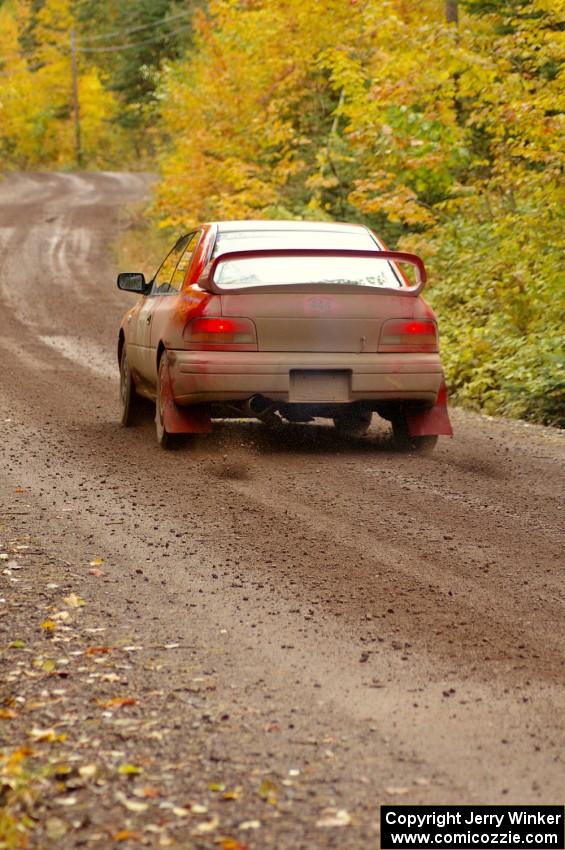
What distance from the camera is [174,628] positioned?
17.6 ft

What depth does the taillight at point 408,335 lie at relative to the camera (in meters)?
9.48

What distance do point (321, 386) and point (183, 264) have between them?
1.78 m

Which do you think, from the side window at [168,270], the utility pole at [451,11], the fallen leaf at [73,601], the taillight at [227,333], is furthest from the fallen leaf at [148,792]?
the utility pole at [451,11]

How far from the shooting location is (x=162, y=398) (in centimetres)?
974

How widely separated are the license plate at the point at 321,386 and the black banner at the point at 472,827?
5.91 metres

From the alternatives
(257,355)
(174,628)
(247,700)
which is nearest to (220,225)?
(257,355)

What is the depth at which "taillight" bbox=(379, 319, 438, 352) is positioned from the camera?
948 centimetres

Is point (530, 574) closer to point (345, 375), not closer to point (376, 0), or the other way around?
point (345, 375)

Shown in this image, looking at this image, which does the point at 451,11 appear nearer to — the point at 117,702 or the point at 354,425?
the point at 354,425

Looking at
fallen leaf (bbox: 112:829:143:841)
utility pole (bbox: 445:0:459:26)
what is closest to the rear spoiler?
fallen leaf (bbox: 112:829:143:841)

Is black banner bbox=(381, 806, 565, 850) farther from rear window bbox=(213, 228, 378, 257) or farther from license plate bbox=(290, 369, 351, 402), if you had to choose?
rear window bbox=(213, 228, 378, 257)

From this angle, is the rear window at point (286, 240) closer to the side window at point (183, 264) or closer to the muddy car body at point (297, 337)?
the muddy car body at point (297, 337)

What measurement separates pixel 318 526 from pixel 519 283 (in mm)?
8382

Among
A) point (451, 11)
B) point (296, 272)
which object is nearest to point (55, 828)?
point (296, 272)
